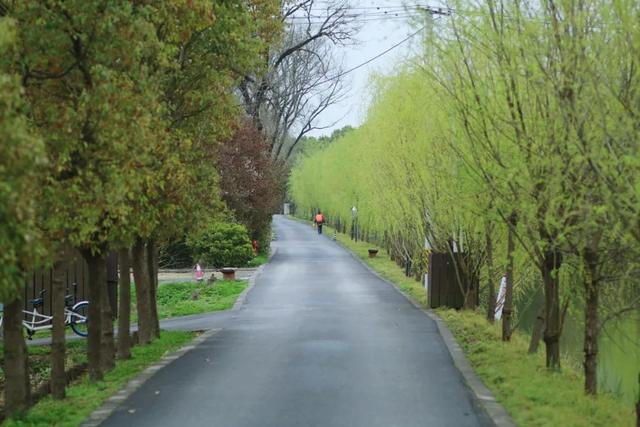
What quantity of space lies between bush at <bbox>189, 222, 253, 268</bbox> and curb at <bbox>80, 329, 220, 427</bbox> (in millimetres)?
19257

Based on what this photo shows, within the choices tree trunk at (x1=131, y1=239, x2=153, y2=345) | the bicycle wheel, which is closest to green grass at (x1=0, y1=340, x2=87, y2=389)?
tree trunk at (x1=131, y1=239, x2=153, y2=345)

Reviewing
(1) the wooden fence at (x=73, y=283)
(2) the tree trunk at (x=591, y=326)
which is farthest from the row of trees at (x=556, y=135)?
(1) the wooden fence at (x=73, y=283)

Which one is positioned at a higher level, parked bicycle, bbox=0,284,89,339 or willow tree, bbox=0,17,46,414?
willow tree, bbox=0,17,46,414

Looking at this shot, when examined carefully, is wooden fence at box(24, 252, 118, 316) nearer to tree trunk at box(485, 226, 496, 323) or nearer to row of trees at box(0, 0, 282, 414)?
tree trunk at box(485, 226, 496, 323)

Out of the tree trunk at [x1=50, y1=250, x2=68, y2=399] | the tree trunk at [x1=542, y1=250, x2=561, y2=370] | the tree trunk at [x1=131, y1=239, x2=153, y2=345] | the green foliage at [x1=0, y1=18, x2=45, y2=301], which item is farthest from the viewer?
the tree trunk at [x1=131, y1=239, x2=153, y2=345]

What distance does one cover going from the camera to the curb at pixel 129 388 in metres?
8.28


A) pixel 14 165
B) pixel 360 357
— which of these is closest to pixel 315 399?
pixel 360 357

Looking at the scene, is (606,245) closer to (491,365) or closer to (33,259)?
(491,365)

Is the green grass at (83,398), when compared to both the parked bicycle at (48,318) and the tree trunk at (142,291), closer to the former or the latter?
the tree trunk at (142,291)

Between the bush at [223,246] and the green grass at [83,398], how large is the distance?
20017mm

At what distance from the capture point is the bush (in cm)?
3372

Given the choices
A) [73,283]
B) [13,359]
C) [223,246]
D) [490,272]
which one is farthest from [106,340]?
[223,246]

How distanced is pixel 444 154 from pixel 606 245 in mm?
8132

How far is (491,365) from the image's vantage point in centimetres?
1146
